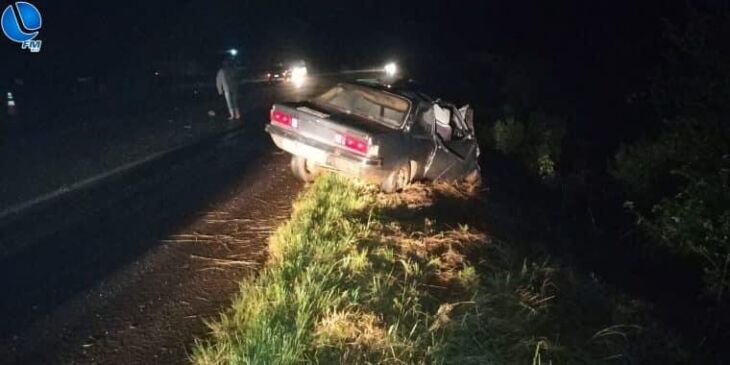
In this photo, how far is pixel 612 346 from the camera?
4.39 meters

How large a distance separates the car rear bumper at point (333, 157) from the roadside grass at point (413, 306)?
71 cm

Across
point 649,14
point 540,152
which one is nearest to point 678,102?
point 540,152

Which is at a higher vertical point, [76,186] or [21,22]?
[21,22]

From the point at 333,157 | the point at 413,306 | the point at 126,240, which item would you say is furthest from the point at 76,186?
the point at 413,306

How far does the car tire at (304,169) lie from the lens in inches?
328

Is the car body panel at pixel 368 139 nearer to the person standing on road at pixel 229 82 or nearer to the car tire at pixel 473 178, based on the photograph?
the car tire at pixel 473 178

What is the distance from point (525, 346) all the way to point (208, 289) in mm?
2571

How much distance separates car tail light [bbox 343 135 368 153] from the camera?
6.96m

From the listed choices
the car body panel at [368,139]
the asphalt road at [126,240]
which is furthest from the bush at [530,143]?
the asphalt road at [126,240]

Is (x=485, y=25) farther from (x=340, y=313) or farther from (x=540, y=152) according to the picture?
(x=340, y=313)

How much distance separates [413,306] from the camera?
4477 millimetres

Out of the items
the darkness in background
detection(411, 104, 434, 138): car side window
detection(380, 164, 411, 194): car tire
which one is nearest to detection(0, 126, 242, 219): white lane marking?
detection(380, 164, 411, 194): car tire

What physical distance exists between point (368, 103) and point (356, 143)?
123cm

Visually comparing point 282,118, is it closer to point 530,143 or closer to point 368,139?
point 368,139
